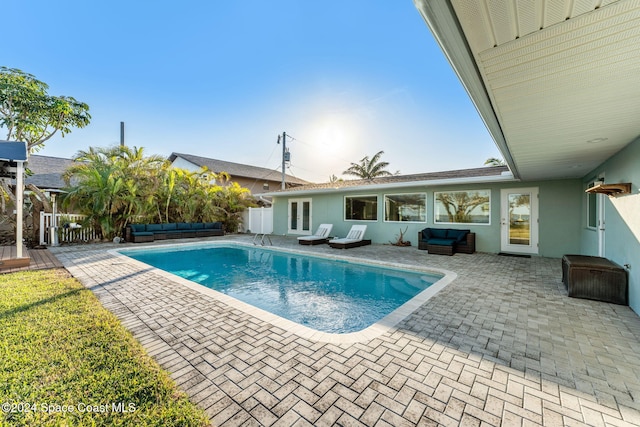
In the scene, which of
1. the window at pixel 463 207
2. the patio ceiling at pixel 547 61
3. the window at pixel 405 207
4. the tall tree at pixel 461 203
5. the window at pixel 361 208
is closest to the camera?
the patio ceiling at pixel 547 61

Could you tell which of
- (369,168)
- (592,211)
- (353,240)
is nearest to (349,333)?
(592,211)

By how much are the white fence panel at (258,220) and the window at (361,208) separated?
5655 millimetres

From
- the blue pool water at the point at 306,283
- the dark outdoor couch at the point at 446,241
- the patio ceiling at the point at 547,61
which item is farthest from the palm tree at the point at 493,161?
the patio ceiling at the point at 547,61

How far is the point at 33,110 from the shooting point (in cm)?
974

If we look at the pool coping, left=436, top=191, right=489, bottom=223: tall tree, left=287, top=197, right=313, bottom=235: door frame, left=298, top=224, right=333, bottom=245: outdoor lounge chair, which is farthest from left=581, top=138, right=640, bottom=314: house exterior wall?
left=287, top=197, right=313, bottom=235: door frame

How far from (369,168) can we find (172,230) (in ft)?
59.2

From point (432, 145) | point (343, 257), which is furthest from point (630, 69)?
point (432, 145)

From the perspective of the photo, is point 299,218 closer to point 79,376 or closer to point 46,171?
point 79,376

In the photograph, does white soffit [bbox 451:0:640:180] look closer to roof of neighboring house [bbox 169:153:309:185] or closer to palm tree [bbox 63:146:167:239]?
palm tree [bbox 63:146:167:239]

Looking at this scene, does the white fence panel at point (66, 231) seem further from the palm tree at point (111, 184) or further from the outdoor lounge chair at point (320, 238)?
the outdoor lounge chair at point (320, 238)

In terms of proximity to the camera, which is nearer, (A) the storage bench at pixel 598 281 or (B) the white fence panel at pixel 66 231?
(A) the storage bench at pixel 598 281

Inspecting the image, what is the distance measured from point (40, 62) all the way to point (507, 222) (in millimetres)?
19779

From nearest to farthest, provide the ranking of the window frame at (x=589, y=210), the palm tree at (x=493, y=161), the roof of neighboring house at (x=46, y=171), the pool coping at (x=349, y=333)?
Answer: the pool coping at (x=349, y=333)
the window frame at (x=589, y=210)
the roof of neighboring house at (x=46, y=171)
the palm tree at (x=493, y=161)

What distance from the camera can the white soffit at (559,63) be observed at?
5.31 ft
